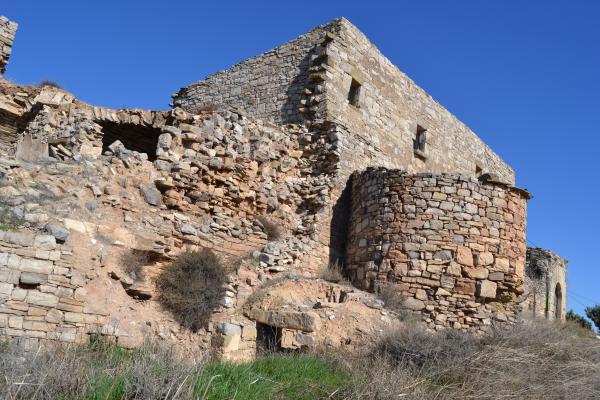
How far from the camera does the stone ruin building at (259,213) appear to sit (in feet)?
24.5

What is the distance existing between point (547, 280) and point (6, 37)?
19104 millimetres

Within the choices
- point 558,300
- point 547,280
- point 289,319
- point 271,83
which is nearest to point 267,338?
point 289,319

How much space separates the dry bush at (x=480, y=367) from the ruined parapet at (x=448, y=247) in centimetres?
137

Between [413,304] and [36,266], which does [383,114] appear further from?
[36,266]

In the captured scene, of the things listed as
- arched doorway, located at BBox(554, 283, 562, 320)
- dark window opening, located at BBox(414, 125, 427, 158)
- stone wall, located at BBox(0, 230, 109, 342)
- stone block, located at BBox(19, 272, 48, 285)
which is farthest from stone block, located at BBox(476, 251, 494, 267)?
arched doorway, located at BBox(554, 283, 562, 320)

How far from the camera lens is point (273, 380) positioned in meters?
6.11

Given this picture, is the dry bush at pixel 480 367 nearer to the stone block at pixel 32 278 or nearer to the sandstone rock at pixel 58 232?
the stone block at pixel 32 278

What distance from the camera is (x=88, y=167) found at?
29.1 ft

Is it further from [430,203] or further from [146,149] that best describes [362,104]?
[146,149]

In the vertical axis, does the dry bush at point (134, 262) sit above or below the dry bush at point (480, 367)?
above

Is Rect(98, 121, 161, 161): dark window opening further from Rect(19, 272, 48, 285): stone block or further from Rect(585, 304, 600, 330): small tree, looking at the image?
Rect(585, 304, 600, 330): small tree

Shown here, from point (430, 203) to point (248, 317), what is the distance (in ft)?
13.2

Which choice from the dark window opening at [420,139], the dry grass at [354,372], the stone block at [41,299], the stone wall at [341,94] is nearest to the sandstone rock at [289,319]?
the dry grass at [354,372]

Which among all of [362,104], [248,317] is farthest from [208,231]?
[362,104]
